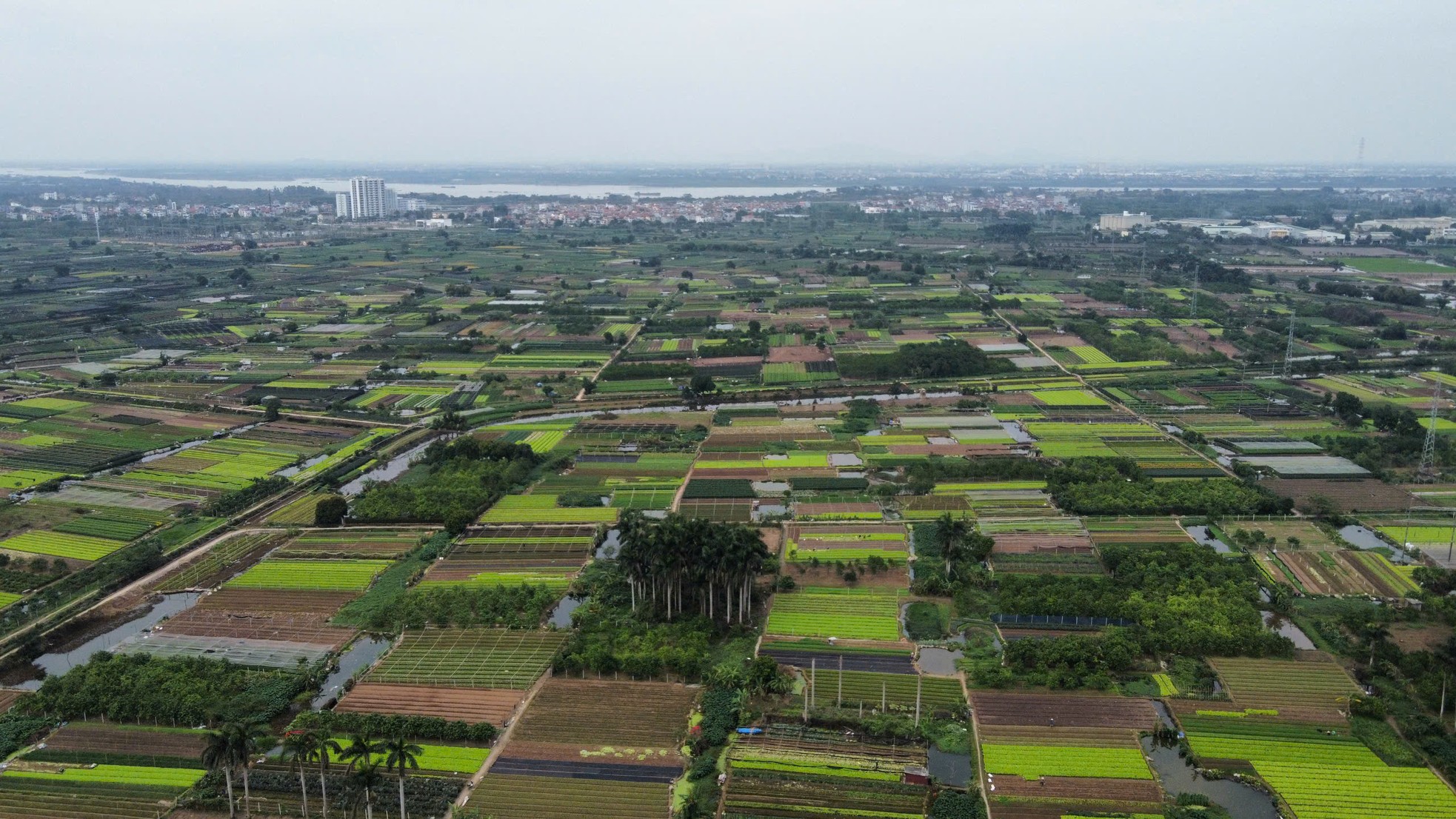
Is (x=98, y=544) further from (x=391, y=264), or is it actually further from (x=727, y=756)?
(x=391, y=264)

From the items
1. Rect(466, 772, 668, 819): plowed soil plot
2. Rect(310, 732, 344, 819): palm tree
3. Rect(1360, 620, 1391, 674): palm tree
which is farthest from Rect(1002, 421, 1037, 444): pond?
Rect(310, 732, 344, 819): palm tree

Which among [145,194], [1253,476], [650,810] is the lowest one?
[650,810]

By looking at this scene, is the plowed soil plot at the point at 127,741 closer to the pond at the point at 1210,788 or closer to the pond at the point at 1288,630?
the pond at the point at 1210,788

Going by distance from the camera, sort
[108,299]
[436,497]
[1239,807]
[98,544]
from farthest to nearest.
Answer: [108,299], [436,497], [98,544], [1239,807]

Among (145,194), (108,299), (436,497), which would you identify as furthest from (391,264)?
(145,194)

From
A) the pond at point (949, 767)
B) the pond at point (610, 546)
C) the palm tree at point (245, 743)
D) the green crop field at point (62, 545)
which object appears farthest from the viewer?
the pond at point (610, 546)

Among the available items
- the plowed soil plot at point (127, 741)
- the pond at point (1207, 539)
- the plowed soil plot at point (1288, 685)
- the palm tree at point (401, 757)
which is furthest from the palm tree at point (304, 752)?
the pond at point (1207, 539)

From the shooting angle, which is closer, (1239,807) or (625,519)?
(1239,807)

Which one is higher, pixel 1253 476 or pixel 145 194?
pixel 145 194

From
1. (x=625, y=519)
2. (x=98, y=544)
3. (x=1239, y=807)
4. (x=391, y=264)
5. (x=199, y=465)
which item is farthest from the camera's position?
(x=391, y=264)
